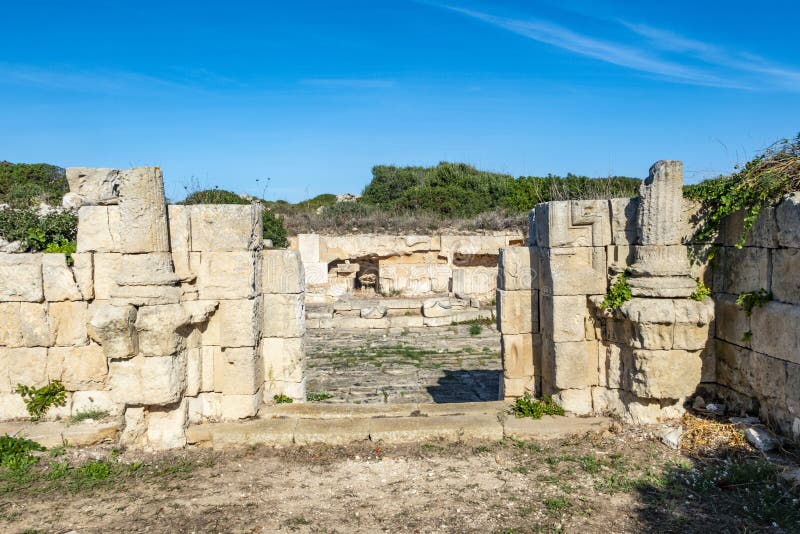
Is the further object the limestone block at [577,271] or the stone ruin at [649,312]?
the limestone block at [577,271]

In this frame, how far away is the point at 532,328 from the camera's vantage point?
6465 mm

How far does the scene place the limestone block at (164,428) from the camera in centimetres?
561

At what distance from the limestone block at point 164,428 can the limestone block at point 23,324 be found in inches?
59.3

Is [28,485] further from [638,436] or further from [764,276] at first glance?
[764,276]

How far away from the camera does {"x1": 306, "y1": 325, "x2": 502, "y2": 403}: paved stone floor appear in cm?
850

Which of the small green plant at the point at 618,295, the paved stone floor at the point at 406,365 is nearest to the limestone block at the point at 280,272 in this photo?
the paved stone floor at the point at 406,365

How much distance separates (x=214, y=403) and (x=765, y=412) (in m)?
5.66

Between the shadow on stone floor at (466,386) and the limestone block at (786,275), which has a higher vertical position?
the limestone block at (786,275)

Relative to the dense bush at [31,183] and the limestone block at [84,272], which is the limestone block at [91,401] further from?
the dense bush at [31,183]

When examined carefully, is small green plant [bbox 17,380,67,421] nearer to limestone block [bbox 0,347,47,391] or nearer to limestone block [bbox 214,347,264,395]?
limestone block [bbox 0,347,47,391]

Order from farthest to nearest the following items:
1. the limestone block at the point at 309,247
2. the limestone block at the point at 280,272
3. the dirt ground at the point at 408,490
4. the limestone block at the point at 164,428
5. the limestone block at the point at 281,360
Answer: the limestone block at the point at 309,247
the limestone block at the point at 281,360
the limestone block at the point at 280,272
the limestone block at the point at 164,428
the dirt ground at the point at 408,490

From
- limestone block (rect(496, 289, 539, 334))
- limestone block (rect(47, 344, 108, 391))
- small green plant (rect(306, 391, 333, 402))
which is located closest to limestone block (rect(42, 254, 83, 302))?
limestone block (rect(47, 344, 108, 391))

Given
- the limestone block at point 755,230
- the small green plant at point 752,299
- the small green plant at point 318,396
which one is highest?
the limestone block at point 755,230

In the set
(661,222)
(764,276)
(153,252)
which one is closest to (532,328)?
(661,222)
